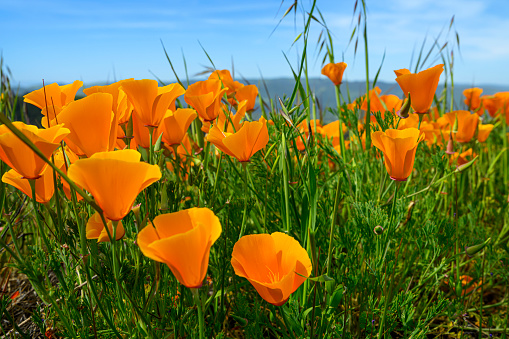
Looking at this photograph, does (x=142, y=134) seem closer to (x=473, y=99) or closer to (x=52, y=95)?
(x=52, y=95)

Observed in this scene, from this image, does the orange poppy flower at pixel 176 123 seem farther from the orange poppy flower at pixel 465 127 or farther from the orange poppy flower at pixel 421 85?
the orange poppy flower at pixel 465 127

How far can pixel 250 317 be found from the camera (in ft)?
3.07

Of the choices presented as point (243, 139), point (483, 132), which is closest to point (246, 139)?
point (243, 139)

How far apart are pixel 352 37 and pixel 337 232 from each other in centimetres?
91

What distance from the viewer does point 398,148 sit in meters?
0.91

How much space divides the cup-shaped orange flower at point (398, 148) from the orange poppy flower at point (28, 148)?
0.66 m

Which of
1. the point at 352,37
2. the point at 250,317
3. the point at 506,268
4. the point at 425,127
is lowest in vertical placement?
the point at 506,268

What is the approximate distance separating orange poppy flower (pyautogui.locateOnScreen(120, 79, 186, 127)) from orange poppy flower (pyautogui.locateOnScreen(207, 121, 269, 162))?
0.45 ft

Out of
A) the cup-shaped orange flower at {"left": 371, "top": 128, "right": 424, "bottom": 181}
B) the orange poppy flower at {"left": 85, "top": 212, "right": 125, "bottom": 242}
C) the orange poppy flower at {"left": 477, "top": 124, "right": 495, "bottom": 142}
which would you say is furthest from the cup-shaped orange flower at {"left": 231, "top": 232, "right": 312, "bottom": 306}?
the orange poppy flower at {"left": 477, "top": 124, "right": 495, "bottom": 142}

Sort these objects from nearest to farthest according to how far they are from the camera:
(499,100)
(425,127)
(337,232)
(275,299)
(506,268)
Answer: (275,299), (337,232), (506,268), (425,127), (499,100)

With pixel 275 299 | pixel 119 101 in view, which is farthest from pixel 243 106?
pixel 275 299

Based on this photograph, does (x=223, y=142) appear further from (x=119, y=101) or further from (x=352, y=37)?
(x=352, y=37)

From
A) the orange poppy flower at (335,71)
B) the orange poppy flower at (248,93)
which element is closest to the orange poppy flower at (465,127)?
the orange poppy flower at (335,71)

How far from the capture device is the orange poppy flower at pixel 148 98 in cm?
91
